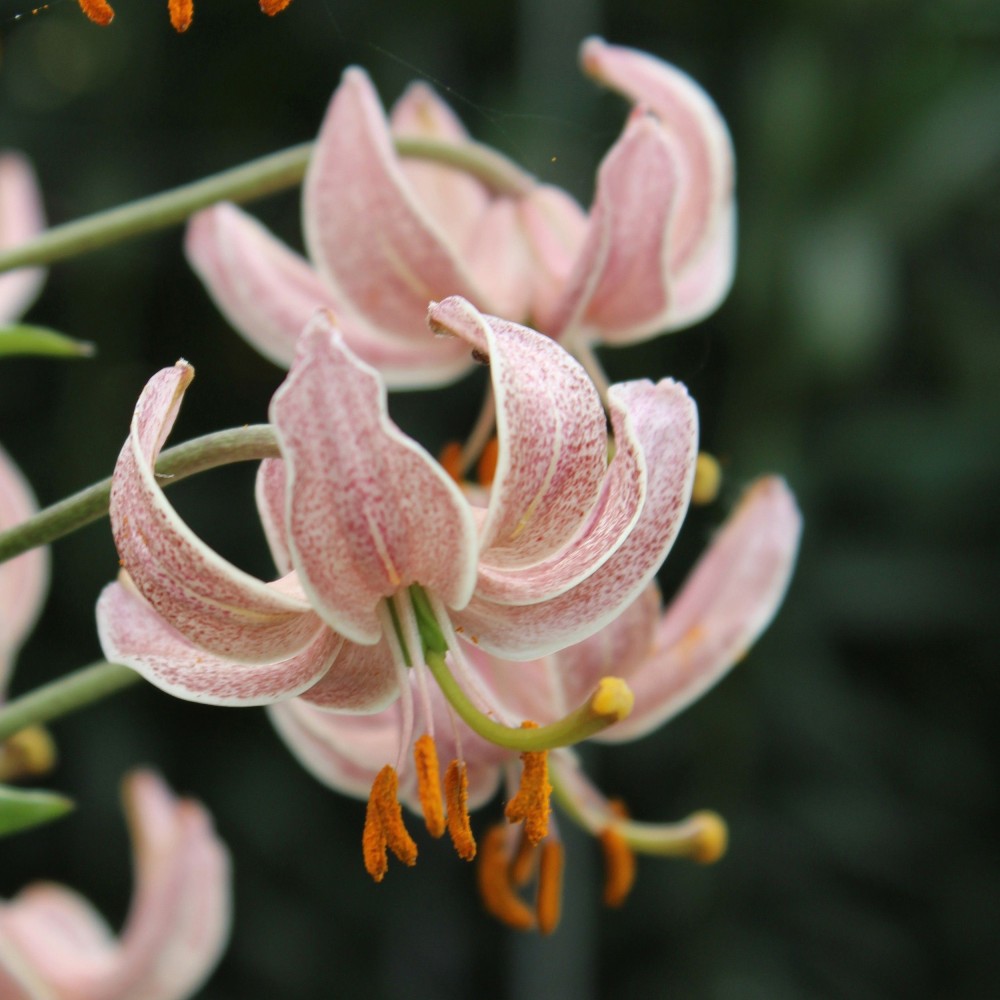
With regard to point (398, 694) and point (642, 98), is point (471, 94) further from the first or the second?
point (398, 694)

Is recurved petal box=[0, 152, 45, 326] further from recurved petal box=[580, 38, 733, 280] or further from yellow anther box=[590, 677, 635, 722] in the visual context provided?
yellow anther box=[590, 677, 635, 722]

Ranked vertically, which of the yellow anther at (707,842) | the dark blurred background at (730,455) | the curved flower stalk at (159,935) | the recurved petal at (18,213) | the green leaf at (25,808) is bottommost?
the dark blurred background at (730,455)

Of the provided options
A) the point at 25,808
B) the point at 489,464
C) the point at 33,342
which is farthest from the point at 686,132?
the point at 25,808

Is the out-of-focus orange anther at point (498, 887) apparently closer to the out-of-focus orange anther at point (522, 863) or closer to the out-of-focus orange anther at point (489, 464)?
the out-of-focus orange anther at point (522, 863)

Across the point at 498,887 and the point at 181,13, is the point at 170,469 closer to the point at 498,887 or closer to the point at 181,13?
the point at 181,13

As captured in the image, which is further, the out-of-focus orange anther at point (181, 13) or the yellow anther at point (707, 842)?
the yellow anther at point (707, 842)

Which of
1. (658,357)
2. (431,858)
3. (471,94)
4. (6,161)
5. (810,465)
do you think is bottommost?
(431,858)

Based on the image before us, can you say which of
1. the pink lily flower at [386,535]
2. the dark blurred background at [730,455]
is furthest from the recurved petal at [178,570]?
the dark blurred background at [730,455]

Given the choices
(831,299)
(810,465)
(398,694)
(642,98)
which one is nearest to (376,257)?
(642,98)
